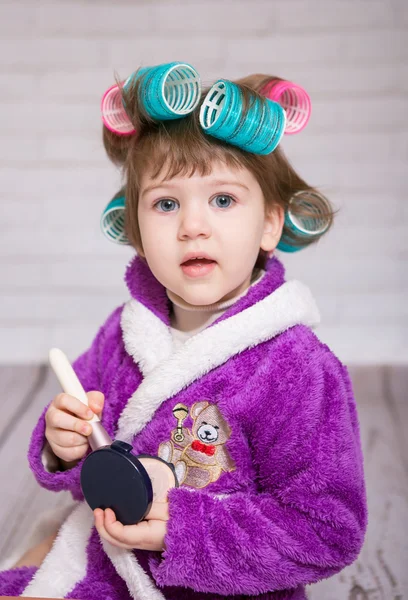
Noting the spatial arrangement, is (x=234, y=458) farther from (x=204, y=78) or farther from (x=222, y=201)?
(x=204, y=78)

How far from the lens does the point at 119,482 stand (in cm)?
73

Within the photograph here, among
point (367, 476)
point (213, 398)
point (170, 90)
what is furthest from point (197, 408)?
point (367, 476)

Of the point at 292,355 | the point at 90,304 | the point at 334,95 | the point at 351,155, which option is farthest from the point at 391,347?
the point at 292,355

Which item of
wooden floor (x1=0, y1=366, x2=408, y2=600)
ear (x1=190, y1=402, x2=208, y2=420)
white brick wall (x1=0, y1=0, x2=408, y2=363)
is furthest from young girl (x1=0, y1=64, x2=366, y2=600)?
white brick wall (x1=0, y1=0, x2=408, y2=363)

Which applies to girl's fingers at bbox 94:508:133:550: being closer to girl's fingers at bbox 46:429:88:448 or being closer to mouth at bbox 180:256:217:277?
girl's fingers at bbox 46:429:88:448

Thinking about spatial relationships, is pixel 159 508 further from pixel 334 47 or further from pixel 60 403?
pixel 334 47

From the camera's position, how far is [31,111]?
6.25 ft

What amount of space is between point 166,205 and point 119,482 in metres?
0.31

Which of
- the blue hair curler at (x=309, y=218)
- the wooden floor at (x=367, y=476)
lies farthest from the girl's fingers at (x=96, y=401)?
the wooden floor at (x=367, y=476)

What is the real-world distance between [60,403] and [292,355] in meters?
0.26

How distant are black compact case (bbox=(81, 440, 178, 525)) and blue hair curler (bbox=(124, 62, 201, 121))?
1.17 ft

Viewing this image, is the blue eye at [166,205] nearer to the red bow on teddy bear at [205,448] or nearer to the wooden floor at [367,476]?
the red bow on teddy bear at [205,448]

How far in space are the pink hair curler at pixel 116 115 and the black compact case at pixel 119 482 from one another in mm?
379

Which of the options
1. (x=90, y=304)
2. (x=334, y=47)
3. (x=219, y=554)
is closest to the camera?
(x=219, y=554)
